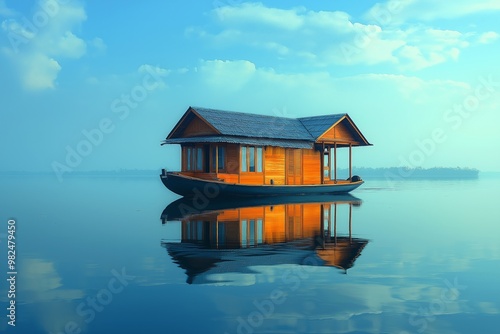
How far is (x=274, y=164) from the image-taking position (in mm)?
33062

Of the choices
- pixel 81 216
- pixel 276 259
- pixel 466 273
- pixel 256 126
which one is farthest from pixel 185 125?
pixel 466 273

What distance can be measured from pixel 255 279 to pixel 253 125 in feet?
80.5

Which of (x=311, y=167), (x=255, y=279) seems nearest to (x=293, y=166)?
(x=311, y=167)

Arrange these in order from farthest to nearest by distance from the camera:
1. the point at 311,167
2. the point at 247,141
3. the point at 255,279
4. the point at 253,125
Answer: the point at 311,167 < the point at 253,125 < the point at 247,141 < the point at 255,279

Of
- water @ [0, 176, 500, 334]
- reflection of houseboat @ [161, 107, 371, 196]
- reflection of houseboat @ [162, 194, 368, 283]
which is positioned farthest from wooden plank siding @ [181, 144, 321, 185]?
water @ [0, 176, 500, 334]

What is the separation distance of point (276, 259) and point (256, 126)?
74.4 feet

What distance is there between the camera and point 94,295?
321 inches

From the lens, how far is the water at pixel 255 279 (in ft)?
22.5

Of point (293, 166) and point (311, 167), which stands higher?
point (293, 166)

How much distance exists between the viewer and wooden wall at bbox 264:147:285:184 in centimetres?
3247

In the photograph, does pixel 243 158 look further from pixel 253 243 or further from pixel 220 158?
pixel 253 243

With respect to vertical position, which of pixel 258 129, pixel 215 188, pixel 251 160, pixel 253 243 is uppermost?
pixel 258 129

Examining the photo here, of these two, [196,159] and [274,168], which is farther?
[274,168]

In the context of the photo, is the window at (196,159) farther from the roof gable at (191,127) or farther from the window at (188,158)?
the roof gable at (191,127)
